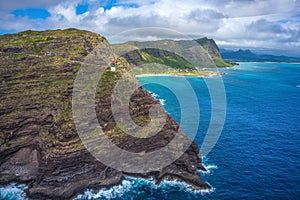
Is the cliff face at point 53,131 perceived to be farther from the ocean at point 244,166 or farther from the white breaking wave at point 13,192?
the ocean at point 244,166

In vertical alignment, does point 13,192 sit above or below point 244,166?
below

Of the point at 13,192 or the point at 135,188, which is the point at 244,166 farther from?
the point at 13,192

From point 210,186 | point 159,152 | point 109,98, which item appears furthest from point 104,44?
point 210,186

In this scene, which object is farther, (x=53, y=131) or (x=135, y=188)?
(x=53, y=131)

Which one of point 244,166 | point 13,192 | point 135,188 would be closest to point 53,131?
point 13,192

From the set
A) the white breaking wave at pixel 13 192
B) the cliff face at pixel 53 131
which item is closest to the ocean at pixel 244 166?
the white breaking wave at pixel 13 192

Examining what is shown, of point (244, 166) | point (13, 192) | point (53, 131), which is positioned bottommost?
point (13, 192)

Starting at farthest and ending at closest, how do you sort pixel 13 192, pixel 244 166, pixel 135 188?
pixel 244 166
pixel 135 188
pixel 13 192
